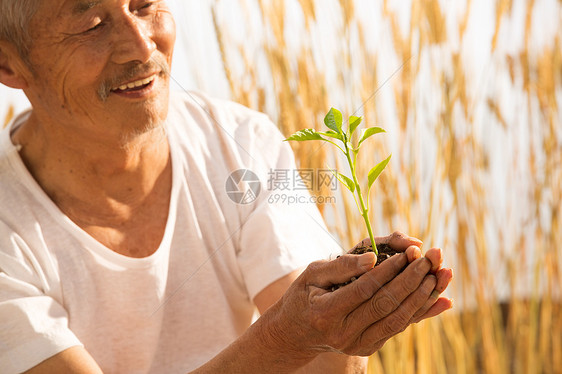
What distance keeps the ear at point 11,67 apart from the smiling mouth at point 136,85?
0.51 feet

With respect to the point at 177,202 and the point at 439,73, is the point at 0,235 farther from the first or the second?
the point at 439,73

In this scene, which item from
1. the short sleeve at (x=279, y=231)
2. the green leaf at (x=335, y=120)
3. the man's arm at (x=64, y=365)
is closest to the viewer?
the green leaf at (x=335, y=120)

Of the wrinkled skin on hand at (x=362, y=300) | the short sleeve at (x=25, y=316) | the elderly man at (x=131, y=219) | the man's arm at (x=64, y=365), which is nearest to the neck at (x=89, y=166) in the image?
the elderly man at (x=131, y=219)

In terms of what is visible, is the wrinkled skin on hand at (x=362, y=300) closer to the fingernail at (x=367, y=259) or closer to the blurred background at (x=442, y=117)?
the fingernail at (x=367, y=259)

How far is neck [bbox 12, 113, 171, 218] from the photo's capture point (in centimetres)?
108

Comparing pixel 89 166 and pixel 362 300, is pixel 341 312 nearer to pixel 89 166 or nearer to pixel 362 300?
pixel 362 300

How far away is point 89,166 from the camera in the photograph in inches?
43.2

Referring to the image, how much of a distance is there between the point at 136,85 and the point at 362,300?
0.44 m

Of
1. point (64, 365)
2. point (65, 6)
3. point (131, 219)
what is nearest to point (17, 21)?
point (65, 6)

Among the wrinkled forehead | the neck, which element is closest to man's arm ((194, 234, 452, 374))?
the neck

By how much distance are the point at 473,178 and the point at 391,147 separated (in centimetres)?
37

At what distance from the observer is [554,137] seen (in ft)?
4.94

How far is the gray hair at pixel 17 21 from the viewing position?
979mm

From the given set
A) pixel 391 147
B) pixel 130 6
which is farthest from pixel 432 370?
pixel 130 6
